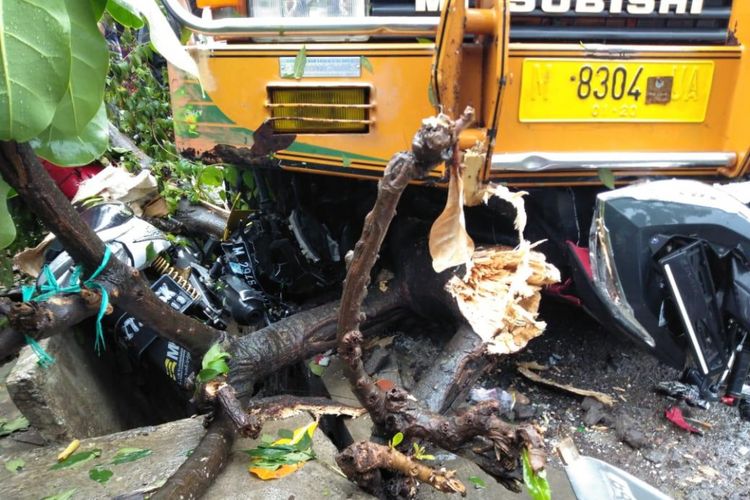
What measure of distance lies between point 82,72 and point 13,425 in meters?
1.94

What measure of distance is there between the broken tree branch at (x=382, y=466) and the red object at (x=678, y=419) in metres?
1.19

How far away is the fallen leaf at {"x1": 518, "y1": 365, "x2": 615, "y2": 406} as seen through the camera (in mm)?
2547

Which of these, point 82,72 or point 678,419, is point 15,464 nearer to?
point 82,72

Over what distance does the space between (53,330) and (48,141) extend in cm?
52

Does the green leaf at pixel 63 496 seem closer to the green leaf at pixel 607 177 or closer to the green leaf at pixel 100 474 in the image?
the green leaf at pixel 100 474

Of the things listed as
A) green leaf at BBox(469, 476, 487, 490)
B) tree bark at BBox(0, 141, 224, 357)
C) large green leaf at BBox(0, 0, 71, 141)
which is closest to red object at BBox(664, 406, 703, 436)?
green leaf at BBox(469, 476, 487, 490)

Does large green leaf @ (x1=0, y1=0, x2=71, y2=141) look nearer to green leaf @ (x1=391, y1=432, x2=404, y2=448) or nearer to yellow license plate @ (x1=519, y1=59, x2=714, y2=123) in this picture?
green leaf @ (x1=391, y1=432, x2=404, y2=448)

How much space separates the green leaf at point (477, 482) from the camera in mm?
1949

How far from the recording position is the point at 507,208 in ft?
7.53

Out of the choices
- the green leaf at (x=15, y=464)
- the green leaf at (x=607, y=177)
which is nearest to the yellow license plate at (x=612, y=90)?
the green leaf at (x=607, y=177)

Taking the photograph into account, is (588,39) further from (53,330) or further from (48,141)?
(53,330)

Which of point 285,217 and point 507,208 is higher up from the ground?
point 507,208

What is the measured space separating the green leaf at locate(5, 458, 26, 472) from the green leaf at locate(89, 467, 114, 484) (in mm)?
343

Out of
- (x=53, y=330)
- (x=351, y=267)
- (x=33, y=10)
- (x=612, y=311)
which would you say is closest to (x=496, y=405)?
(x=612, y=311)
